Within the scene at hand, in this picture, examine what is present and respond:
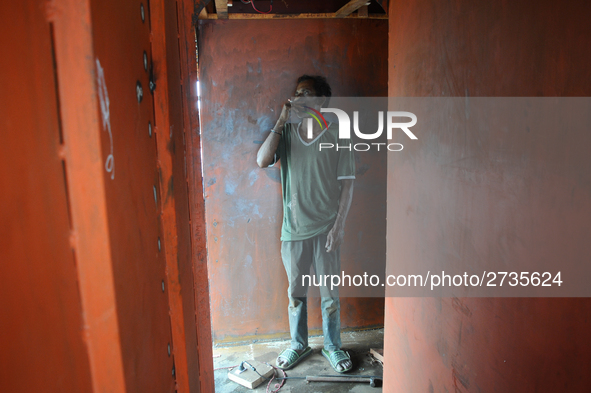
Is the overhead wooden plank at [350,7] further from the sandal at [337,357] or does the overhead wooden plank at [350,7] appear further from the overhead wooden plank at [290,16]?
the sandal at [337,357]

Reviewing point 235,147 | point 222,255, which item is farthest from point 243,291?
point 235,147

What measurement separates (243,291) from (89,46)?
285 centimetres

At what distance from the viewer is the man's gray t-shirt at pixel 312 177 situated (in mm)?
2662

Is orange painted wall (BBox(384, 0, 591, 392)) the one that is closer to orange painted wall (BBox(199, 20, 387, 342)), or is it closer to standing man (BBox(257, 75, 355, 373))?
standing man (BBox(257, 75, 355, 373))

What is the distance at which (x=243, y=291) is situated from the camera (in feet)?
9.88

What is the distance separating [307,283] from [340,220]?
1.90 feet

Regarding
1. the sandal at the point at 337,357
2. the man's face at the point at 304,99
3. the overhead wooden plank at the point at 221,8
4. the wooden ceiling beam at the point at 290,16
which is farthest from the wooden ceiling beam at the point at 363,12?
the sandal at the point at 337,357

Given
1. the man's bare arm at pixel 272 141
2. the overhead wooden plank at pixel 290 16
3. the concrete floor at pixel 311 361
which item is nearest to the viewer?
the concrete floor at pixel 311 361

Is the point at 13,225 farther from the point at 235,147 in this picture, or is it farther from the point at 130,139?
the point at 235,147

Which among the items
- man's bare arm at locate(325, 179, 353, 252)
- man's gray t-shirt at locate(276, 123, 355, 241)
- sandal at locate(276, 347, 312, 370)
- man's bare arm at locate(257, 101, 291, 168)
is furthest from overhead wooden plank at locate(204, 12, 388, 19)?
sandal at locate(276, 347, 312, 370)

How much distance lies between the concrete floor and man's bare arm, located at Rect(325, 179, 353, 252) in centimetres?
92

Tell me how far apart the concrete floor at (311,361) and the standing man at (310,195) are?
88 millimetres

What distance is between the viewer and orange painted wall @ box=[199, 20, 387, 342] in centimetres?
279

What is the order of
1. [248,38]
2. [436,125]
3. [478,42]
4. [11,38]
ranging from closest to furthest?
[11,38] < [478,42] < [436,125] < [248,38]
